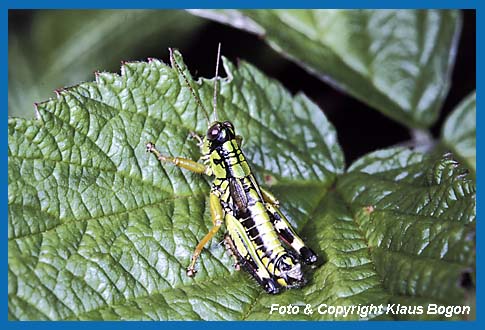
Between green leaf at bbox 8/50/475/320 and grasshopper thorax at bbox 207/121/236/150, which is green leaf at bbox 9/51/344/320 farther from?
grasshopper thorax at bbox 207/121/236/150

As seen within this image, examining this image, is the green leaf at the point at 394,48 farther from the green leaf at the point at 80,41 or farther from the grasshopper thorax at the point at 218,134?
the grasshopper thorax at the point at 218,134

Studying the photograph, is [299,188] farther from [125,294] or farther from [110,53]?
[110,53]

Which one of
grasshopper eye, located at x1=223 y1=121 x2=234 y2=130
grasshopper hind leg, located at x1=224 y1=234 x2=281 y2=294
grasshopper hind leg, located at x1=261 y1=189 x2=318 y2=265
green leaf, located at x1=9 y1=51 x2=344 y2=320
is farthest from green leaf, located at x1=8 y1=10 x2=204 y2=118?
grasshopper hind leg, located at x1=224 y1=234 x2=281 y2=294

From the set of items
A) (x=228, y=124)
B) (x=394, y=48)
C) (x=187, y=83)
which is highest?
(x=394, y=48)

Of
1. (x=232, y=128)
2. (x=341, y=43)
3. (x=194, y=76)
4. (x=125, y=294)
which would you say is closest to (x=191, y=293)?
(x=125, y=294)

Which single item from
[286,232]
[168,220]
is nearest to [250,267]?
[286,232]

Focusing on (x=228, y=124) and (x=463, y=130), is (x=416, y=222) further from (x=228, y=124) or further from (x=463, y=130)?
(x=463, y=130)
